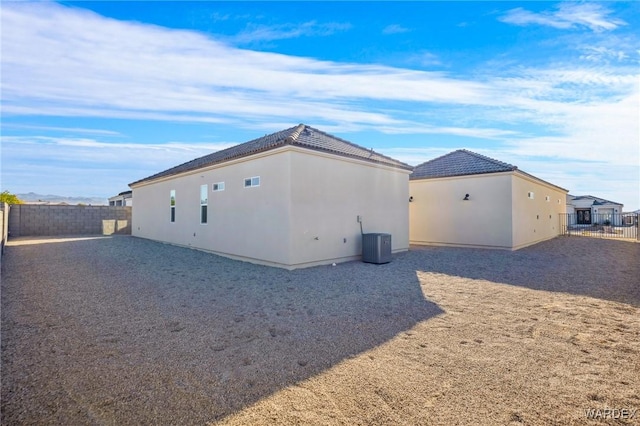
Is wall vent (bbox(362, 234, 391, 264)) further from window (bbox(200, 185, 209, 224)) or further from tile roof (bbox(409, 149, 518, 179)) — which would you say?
tile roof (bbox(409, 149, 518, 179))

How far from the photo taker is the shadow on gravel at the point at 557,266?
6.99m

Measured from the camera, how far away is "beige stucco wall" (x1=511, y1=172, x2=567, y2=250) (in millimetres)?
13203

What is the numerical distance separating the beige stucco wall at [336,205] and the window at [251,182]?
160 cm

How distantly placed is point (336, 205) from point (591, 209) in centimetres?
3630

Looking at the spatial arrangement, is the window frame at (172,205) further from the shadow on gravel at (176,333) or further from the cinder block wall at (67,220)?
the cinder block wall at (67,220)

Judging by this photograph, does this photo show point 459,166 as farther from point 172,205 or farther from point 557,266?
point 172,205

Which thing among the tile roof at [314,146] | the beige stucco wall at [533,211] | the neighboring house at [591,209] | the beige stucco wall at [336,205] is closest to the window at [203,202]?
the tile roof at [314,146]

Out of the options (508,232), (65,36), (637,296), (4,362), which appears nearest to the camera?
(4,362)

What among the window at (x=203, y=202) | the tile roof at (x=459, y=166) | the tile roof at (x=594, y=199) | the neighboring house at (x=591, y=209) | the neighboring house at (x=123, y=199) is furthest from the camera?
the tile roof at (x=594, y=199)

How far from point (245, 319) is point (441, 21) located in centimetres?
921

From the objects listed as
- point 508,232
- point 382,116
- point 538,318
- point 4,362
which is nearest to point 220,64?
point 382,116

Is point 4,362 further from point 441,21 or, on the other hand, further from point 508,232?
point 508,232

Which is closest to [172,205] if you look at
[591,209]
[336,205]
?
[336,205]

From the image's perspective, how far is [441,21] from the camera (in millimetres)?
8781
